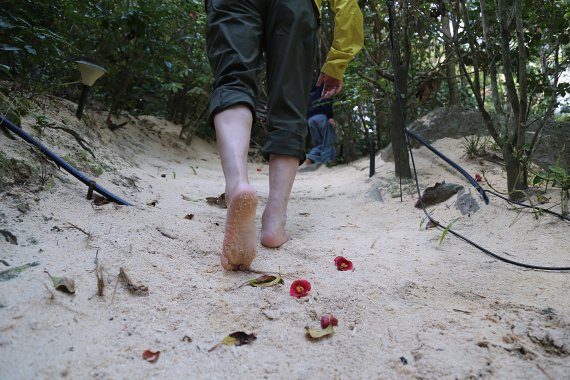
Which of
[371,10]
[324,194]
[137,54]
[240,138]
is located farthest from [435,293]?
[137,54]

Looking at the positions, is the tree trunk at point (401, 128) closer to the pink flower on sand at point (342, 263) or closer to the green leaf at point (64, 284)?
the pink flower on sand at point (342, 263)

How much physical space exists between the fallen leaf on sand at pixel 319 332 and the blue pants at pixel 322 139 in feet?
14.0

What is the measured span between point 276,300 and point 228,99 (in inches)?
25.7

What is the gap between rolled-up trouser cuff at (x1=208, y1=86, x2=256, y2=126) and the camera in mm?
1269

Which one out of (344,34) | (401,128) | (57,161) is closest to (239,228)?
(57,161)

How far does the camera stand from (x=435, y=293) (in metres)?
1.06

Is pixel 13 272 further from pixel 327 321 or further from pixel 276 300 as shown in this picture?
pixel 327 321

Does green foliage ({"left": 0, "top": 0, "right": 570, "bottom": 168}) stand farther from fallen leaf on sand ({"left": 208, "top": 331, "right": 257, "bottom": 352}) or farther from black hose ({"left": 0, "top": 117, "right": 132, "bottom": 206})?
fallen leaf on sand ({"left": 208, "top": 331, "right": 257, "bottom": 352})

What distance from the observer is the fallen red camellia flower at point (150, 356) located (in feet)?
2.41

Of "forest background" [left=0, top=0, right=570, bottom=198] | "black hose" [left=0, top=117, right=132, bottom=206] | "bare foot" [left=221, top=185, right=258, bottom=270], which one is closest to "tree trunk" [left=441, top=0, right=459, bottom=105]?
"forest background" [left=0, top=0, right=570, bottom=198]

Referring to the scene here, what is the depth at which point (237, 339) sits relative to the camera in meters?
0.82

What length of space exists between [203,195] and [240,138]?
95 centimetres

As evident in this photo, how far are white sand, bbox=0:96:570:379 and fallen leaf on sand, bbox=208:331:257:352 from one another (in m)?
0.02

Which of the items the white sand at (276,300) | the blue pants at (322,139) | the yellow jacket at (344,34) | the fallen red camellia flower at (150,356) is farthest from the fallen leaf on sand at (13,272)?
the blue pants at (322,139)
